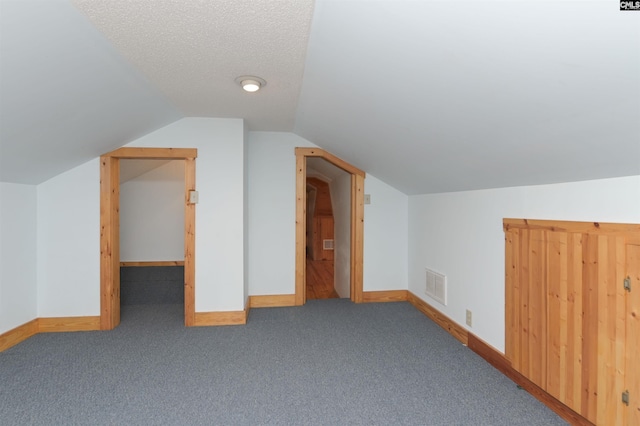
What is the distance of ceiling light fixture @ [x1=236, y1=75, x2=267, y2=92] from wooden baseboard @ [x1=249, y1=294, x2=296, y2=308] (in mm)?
2486

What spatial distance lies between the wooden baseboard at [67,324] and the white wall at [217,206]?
1.04 metres

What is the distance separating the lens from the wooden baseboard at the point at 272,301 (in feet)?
12.8

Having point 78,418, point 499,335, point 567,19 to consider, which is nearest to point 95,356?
point 78,418

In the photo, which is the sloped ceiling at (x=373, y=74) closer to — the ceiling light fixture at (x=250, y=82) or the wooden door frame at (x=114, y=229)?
the ceiling light fixture at (x=250, y=82)

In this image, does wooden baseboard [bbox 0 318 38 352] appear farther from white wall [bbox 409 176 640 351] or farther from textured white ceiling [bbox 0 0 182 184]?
white wall [bbox 409 176 640 351]

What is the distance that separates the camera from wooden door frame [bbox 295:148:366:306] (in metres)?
3.96

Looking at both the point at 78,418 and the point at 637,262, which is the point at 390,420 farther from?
the point at 78,418

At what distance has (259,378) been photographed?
229 centimetres

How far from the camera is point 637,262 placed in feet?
4.82

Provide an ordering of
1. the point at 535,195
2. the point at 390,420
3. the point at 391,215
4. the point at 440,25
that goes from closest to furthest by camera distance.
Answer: the point at 440,25 < the point at 390,420 < the point at 535,195 < the point at 391,215

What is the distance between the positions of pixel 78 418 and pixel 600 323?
9.79ft

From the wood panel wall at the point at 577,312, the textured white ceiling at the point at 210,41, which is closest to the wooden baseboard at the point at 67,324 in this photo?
the textured white ceiling at the point at 210,41

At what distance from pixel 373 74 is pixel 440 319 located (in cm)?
257
